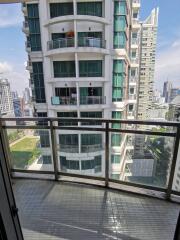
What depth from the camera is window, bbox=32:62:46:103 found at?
9.46m

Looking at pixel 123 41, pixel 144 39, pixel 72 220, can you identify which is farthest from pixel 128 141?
pixel 144 39

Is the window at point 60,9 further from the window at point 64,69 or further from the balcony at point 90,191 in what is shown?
the balcony at point 90,191

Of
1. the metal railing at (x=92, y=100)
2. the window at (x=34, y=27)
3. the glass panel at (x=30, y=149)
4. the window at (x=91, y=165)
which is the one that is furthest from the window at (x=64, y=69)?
the glass panel at (x=30, y=149)

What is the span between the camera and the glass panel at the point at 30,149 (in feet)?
6.84

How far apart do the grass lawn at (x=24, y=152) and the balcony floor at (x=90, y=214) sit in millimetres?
341

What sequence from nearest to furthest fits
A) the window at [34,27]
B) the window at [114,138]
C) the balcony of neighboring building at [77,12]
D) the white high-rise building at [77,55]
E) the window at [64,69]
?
the window at [114,138] → the balcony of neighboring building at [77,12] → the white high-rise building at [77,55] → the window at [34,27] → the window at [64,69]

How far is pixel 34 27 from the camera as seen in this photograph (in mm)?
8945

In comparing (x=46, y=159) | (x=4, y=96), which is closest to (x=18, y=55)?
(x=46, y=159)

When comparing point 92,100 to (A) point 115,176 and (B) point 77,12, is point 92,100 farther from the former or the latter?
(A) point 115,176

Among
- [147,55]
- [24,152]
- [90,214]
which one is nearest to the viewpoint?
[90,214]

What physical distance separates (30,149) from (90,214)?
3.82 ft

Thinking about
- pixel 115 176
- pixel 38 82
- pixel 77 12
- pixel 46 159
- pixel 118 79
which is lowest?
pixel 115 176

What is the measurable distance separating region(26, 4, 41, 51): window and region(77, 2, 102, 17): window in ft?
7.67

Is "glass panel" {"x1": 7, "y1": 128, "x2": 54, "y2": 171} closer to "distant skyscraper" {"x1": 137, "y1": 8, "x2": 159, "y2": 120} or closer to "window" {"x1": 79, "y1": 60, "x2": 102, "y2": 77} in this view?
"window" {"x1": 79, "y1": 60, "x2": 102, "y2": 77}
